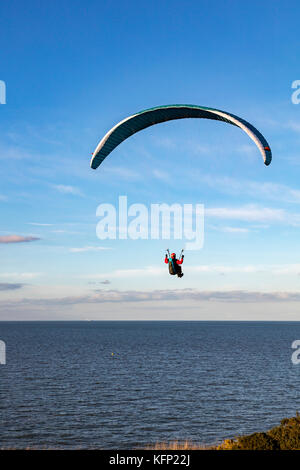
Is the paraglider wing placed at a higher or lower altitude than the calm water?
higher

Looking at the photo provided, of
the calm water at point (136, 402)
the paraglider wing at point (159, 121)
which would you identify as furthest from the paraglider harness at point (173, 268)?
the calm water at point (136, 402)

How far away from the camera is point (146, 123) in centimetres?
2102

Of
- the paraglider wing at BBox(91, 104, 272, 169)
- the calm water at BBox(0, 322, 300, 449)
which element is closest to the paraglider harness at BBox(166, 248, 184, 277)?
the paraglider wing at BBox(91, 104, 272, 169)

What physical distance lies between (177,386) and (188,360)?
3350 cm

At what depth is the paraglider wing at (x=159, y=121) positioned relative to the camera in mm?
18484

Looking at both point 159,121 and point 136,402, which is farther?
point 136,402

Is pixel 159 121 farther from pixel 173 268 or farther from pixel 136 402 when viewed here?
pixel 136 402

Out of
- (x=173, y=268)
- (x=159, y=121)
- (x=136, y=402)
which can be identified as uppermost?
(x=159, y=121)

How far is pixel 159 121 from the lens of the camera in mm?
21312

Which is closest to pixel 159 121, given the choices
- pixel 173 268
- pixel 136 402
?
pixel 173 268

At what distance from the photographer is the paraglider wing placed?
60.6 feet

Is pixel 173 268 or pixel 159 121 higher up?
pixel 159 121

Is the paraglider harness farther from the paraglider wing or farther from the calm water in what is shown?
the calm water

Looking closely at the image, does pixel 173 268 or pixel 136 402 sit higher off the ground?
pixel 173 268
